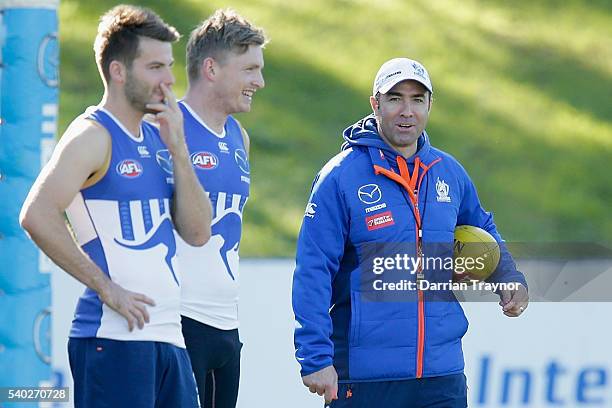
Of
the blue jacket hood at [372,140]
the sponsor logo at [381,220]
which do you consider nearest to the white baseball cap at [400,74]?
the blue jacket hood at [372,140]

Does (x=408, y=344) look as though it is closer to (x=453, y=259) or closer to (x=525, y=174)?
(x=453, y=259)

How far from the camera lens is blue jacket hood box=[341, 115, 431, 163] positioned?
4.74 m

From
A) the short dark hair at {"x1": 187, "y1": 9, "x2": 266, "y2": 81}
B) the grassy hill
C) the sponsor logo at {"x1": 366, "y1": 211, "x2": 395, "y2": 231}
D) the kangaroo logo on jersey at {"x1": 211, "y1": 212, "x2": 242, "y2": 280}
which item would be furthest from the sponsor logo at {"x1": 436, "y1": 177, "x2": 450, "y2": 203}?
the grassy hill

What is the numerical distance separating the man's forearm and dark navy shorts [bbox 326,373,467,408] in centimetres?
97

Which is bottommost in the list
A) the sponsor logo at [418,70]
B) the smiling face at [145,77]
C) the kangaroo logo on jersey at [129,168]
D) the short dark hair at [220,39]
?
the kangaroo logo on jersey at [129,168]

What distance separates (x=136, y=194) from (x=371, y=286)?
1143 millimetres

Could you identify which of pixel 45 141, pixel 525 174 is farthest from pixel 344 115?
pixel 45 141

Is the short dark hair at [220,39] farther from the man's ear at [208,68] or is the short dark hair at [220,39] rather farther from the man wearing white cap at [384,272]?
the man wearing white cap at [384,272]

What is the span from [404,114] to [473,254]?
66 centimetres

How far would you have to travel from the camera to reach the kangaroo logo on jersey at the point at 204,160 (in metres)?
4.68

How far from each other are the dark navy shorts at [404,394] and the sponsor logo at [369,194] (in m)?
0.73

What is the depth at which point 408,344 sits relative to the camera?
4.55m

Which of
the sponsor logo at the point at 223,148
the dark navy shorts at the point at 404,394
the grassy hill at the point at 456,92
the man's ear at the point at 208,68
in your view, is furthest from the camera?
the grassy hill at the point at 456,92

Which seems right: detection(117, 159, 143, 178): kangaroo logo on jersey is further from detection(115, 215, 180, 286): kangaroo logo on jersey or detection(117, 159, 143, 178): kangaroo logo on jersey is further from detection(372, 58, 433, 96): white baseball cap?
detection(372, 58, 433, 96): white baseball cap
